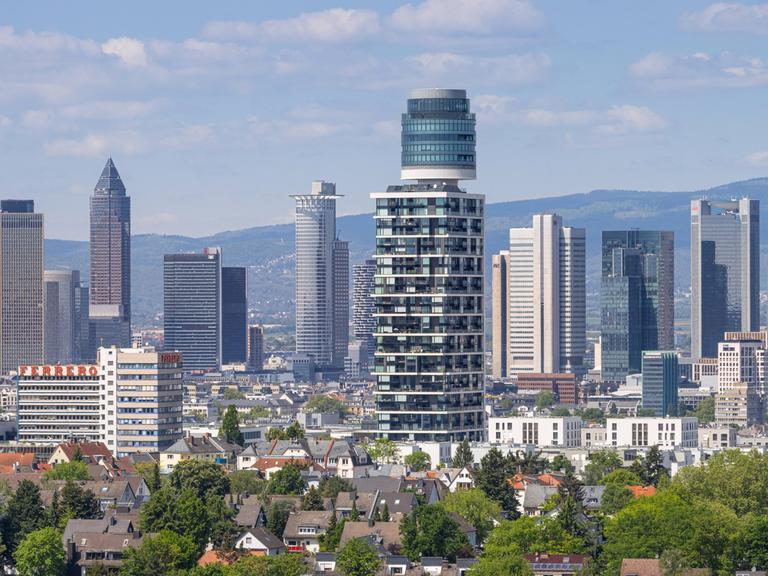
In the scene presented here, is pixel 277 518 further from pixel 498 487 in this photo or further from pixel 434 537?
pixel 498 487

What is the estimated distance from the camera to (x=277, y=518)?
15488 centimetres

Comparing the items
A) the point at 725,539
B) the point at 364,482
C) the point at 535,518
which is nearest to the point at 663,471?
the point at 364,482

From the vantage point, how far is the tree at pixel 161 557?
136 metres

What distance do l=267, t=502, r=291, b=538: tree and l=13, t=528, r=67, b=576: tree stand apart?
52.0 feet

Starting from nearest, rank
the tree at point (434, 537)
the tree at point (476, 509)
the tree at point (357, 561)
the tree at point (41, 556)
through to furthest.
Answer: the tree at point (357, 561) < the tree at point (41, 556) < the tree at point (434, 537) < the tree at point (476, 509)

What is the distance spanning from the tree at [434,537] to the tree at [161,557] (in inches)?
486

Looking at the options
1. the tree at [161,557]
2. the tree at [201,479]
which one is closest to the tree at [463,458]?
the tree at [201,479]

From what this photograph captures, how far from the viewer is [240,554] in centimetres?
14338

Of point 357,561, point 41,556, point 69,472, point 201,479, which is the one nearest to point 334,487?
point 201,479

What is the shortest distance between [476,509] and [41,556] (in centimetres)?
3043

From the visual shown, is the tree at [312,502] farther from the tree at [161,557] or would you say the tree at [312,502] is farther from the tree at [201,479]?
the tree at [161,557]

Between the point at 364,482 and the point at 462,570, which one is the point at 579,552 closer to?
the point at 462,570

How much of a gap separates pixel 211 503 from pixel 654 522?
32.1 metres

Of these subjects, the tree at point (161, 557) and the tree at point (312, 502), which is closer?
the tree at point (161, 557)
